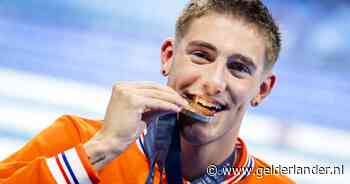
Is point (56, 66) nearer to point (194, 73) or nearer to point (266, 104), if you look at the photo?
point (266, 104)

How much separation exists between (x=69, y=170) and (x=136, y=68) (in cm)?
133

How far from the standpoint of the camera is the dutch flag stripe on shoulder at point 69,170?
1.31 metres

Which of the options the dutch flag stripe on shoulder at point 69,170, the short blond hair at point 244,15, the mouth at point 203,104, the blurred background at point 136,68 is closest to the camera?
the dutch flag stripe on shoulder at point 69,170

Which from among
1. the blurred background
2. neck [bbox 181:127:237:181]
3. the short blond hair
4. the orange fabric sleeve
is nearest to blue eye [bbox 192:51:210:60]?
the short blond hair

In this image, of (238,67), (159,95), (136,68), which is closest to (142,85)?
(159,95)

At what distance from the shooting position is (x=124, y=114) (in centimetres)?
134

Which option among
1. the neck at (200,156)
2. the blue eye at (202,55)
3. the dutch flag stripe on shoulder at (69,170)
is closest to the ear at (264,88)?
the neck at (200,156)

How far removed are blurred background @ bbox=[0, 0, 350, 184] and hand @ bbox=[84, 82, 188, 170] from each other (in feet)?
3.17

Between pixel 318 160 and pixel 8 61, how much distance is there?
122 centimetres

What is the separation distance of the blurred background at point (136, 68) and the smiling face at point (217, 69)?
25.7 inches

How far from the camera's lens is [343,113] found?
8.82ft

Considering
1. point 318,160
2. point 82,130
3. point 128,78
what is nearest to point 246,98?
point 82,130

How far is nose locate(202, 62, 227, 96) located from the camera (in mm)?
1534

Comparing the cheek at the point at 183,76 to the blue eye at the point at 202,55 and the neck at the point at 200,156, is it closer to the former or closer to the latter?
the blue eye at the point at 202,55
